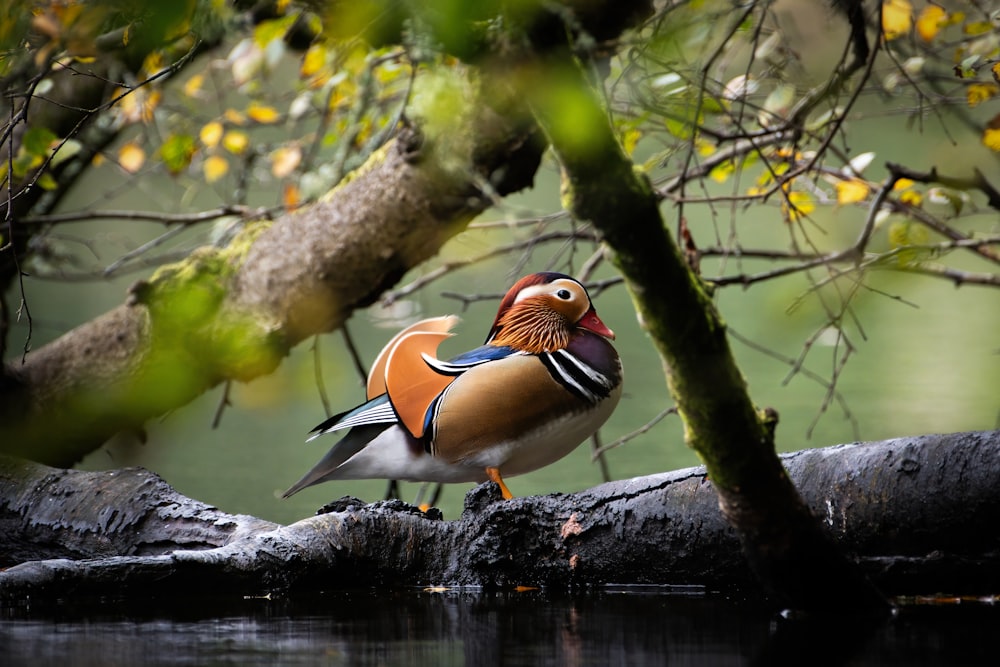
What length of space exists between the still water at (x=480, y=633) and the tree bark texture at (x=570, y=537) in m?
0.03

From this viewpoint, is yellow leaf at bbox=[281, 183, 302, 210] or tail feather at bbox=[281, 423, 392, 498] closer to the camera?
tail feather at bbox=[281, 423, 392, 498]

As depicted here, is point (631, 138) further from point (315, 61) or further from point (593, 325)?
point (315, 61)

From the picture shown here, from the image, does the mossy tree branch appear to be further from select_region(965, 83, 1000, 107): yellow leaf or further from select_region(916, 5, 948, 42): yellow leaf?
select_region(916, 5, 948, 42): yellow leaf

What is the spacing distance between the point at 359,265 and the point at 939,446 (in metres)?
1.22

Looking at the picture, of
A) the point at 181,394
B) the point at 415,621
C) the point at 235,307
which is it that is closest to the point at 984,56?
the point at 415,621

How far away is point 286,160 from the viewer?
2641 millimetres

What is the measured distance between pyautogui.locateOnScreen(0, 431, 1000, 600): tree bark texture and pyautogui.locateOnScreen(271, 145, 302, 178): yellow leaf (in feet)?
4.42

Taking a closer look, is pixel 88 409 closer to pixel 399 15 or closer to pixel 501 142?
pixel 501 142

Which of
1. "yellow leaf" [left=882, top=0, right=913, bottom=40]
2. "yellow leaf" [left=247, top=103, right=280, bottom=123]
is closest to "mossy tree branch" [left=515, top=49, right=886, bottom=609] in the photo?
"yellow leaf" [left=882, top=0, right=913, bottom=40]

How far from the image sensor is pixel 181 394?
7.04 ft

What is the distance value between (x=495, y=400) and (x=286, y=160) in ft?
4.71

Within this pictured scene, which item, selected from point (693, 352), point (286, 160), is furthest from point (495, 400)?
point (286, 160)

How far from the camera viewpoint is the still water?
88 centimetres

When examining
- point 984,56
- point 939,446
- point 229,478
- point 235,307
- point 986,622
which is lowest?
point 986,622
